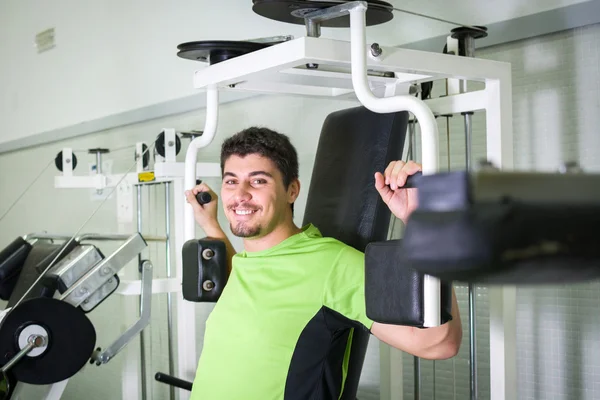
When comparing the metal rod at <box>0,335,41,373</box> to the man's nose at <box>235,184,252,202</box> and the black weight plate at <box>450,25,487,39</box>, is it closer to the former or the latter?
the man's nose at <box>235,184,252,202</box>

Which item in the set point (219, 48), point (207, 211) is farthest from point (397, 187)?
point (207, 211)

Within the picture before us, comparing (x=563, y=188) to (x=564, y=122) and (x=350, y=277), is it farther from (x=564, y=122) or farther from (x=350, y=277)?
(x=564, y=122)

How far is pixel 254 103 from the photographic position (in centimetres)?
298

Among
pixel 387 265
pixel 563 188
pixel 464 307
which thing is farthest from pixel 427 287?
pixel 464 307

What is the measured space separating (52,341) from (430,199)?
2051mm

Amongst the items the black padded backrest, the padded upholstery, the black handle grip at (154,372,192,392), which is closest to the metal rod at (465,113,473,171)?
the black padded backrest

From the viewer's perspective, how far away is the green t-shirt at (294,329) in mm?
1639

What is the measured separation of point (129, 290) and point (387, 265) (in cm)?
166

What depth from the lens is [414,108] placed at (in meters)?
1.28

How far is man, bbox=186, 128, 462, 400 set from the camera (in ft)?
5.35

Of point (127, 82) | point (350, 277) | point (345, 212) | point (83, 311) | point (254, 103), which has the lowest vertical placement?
point (83, 311)

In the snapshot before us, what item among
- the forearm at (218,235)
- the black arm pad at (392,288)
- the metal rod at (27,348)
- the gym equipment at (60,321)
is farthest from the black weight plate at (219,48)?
the metal rod at (27,348)

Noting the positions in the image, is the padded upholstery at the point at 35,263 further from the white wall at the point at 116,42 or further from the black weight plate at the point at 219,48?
the black weight plate at the point at 219,48

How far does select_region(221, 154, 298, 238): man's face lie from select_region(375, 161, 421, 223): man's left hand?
61 centimetres
